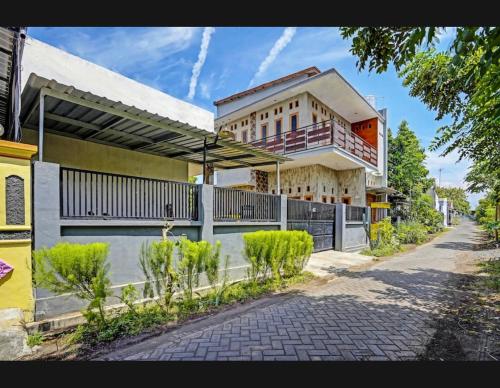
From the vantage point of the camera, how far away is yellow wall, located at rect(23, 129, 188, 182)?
284 inches

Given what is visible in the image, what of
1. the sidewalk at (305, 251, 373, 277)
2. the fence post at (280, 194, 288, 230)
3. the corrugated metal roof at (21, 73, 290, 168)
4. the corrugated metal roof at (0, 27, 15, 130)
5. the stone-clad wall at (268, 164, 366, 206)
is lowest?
the sidewalk at (305, 251, 373, 277)

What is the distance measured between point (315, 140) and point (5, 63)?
11985mm

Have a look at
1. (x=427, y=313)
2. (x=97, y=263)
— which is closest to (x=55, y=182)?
(x=97, y=263)

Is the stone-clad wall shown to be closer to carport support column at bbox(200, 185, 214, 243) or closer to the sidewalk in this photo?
the sidewalk

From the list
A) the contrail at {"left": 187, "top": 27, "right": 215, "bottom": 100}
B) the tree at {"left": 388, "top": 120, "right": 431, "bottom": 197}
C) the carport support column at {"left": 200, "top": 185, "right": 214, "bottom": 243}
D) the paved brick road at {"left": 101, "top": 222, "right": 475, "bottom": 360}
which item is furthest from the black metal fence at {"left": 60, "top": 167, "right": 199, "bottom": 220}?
the tree at {"left": 388, "top": 120, "right": 431, "bottom": 197}

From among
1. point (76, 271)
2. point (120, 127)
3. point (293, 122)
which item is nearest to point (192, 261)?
point (76, 271)

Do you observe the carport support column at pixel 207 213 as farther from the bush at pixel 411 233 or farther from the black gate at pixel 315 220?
the bush at pixel 411 233

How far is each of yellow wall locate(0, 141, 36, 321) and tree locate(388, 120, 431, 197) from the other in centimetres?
2452

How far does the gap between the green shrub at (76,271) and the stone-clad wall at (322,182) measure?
12.1 meters

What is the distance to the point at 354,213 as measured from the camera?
14.1 meters

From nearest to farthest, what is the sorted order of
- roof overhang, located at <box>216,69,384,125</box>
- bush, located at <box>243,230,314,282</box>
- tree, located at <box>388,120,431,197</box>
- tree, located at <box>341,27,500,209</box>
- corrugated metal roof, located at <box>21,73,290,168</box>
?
tree, located at <box>341,27,500,209</box> → corrugated metal roof, located at <box>21,73,290,168</box> → bush, located at <box>243,230,314,282</box> → roof overhang, located at <box>216,69,384,125</box> → tree, located at <box>388,120,431,197</box>

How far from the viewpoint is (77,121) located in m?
6.30
